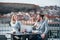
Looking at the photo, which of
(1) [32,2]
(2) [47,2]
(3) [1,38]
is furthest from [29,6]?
(3) [1,38]

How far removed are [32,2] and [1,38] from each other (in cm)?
49

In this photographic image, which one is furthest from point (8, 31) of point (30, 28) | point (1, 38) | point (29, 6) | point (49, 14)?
point (49, 14)

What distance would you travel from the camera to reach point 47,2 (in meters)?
1.57

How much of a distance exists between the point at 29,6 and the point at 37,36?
0.32 meters

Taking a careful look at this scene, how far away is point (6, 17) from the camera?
152 centimetres

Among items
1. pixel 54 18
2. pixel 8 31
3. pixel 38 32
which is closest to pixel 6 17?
pixel 8 31

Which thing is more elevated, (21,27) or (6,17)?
(6,17)

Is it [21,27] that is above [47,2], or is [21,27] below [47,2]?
below

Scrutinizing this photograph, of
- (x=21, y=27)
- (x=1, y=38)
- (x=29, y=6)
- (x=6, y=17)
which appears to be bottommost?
(x=1, y=38)

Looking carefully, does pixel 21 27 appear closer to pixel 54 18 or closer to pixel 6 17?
pixel 6 17

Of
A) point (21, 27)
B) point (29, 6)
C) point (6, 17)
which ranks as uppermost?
point (29, 6)

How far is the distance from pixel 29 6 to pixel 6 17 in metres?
0.26

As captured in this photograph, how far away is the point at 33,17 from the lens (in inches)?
60.9

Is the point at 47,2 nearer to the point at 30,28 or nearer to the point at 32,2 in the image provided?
the point at 32,2
